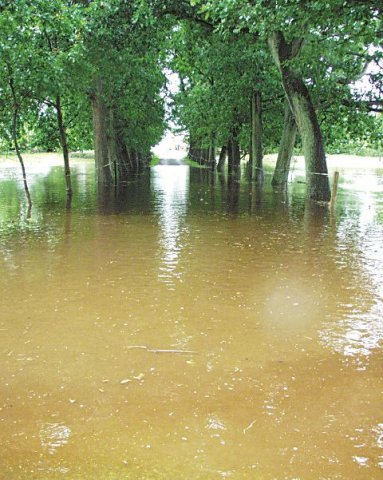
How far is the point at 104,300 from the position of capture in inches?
236

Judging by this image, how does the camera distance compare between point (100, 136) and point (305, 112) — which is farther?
point (100, 136)

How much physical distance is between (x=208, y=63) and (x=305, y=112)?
775cm

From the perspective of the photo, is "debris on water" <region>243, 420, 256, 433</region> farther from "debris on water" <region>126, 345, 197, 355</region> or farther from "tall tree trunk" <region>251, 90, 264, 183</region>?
"tall tree trunk" <region>251, 90, 264, 183</region>

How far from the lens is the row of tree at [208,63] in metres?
10.5

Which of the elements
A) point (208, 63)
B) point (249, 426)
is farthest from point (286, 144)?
point (249, 426)

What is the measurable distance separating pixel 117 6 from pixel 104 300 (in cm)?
1154

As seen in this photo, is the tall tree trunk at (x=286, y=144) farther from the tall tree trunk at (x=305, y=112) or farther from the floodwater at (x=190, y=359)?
the floodwater at (x=190, y=359)

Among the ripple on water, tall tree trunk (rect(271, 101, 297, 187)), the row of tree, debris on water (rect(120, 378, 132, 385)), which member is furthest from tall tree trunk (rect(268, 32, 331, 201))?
the ripple on water

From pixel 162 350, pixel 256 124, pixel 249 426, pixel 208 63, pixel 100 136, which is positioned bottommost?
pixel 249 426

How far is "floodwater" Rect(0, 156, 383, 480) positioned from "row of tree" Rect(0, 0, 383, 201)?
5271 millimetres

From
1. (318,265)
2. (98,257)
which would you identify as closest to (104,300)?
(98,257)

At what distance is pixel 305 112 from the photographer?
16.0 metres

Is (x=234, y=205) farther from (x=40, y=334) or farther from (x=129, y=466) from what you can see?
(x=129, y=466)

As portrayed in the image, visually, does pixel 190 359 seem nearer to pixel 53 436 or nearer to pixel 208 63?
pixel 53 436
